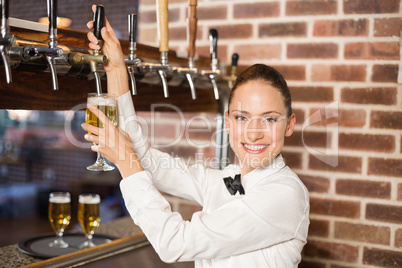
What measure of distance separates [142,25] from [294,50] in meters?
0.79

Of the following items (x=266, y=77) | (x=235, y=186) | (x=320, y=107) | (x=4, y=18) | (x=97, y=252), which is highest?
(x=4, y=18)

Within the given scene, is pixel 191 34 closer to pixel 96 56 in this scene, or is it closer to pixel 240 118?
pixel 240 118

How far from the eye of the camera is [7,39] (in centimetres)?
98

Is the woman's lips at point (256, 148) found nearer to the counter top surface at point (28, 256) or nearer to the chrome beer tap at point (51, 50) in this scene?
the chrome beer tap at point (51, 50)

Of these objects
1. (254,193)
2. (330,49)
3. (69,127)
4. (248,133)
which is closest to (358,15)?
(330,49)

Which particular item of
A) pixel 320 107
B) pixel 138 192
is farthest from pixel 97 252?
pixel 320 107

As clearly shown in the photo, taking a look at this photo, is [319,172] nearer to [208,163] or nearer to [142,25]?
[208,163]

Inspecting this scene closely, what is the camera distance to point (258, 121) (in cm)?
132

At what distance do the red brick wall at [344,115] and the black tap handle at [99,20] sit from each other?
937 mm

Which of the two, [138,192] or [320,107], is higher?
[320,107]

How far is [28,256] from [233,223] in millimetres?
714

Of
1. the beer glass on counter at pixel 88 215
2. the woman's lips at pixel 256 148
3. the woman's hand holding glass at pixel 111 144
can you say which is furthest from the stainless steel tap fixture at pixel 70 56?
the beer glass on counter at pixel 88 215

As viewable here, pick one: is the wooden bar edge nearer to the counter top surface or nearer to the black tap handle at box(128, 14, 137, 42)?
the counter top surface

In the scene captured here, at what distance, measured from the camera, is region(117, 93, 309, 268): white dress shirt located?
116 centimetres
